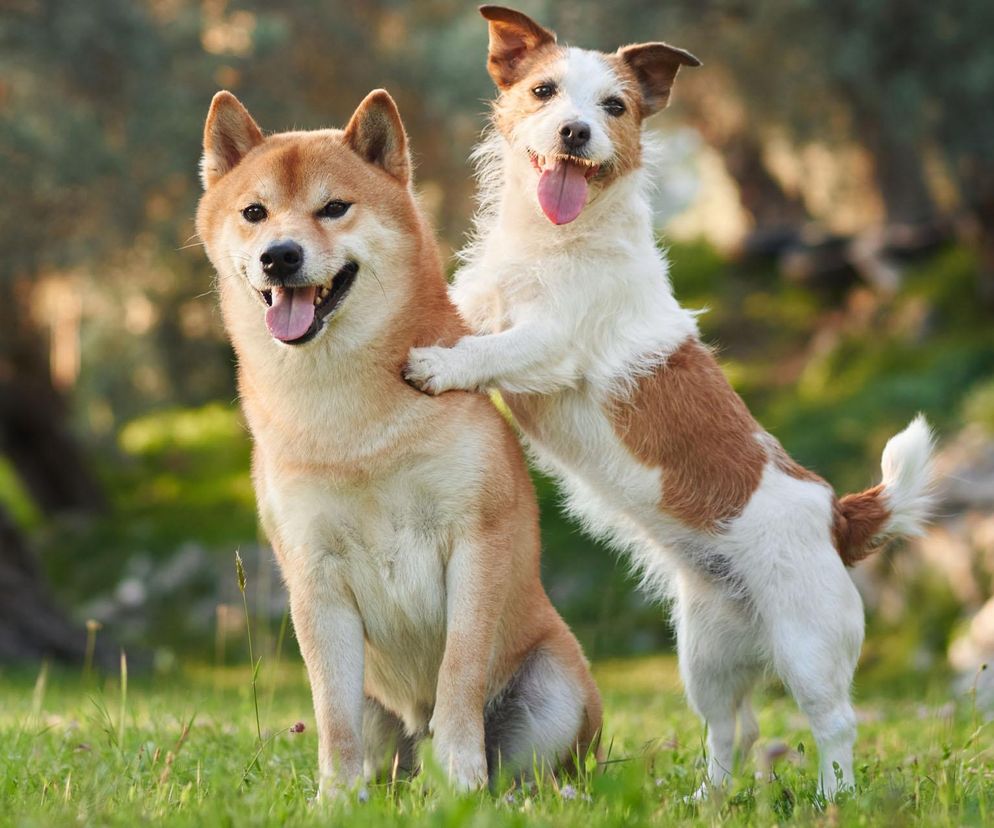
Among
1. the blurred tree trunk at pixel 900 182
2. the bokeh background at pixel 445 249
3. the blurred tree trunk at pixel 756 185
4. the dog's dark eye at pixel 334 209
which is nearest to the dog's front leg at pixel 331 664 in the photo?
the dog's dark eye at pixel 334 209

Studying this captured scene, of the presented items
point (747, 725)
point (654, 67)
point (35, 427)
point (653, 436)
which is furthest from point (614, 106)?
point (35, 427)

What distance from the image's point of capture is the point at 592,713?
13.3ft

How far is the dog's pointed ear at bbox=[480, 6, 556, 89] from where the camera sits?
498 cm

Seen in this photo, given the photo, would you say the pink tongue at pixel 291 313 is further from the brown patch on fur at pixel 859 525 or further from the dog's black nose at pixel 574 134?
the brown patch on fur at pixel 859 525

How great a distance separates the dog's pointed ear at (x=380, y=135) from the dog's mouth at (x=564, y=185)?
0.73 m

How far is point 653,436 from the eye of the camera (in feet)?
14.5

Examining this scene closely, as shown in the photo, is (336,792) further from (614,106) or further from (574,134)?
(614,106)

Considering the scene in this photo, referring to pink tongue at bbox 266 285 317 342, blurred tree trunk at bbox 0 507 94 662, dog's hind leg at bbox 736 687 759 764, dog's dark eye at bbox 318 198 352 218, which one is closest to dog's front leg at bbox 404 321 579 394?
pink tongue at bbox 266 285 317 342

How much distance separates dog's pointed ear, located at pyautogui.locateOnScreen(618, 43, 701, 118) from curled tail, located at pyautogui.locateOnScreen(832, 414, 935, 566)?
1.63 m

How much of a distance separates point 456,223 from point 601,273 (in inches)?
381

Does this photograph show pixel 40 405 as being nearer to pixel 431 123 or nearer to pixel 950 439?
pixel 431 123

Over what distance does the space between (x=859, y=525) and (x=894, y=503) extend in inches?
6.7

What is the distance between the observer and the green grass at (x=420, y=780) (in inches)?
112

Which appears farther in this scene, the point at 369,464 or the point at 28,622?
the point at 28,622
